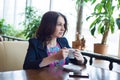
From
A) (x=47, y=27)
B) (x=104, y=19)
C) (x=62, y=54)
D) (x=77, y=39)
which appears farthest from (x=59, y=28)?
(x=104, y=19)

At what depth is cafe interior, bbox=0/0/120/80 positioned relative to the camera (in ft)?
5.16

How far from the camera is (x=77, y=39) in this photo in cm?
388

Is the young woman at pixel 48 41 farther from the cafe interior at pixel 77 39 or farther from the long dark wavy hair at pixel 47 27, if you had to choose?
the cafe interior at pixel 77 39

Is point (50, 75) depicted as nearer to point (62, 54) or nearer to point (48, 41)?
point (62, 54)

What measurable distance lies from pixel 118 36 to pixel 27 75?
119 inches

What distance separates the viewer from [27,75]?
149cm

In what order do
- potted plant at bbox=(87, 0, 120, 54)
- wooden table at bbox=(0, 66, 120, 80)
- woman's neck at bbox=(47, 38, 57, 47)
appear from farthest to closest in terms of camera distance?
potted plant at bbox=(87, 0, 120, 54)
woman's neck at bbox=(47, 38, 57, 47)
wooden table at bbox=(0, 66, 120, 80)

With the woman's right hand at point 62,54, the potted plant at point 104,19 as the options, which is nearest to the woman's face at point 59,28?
the woman's right hand at point 62,54

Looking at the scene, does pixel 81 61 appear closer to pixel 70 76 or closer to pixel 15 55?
pixel 70 76

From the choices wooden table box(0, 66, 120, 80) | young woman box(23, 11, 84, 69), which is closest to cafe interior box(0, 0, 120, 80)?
wooden table box(0, 66, 120, 80)

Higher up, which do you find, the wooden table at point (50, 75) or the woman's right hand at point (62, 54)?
the woman's right hand at point (62, 54)

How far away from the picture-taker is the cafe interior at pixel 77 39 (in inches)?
61.9

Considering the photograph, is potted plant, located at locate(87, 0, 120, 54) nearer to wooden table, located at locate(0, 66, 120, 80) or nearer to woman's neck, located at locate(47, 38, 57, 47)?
woman's neck, located at locate(47, 38, 57, 47)

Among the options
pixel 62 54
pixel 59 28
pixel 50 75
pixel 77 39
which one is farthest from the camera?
pixel 77 39
